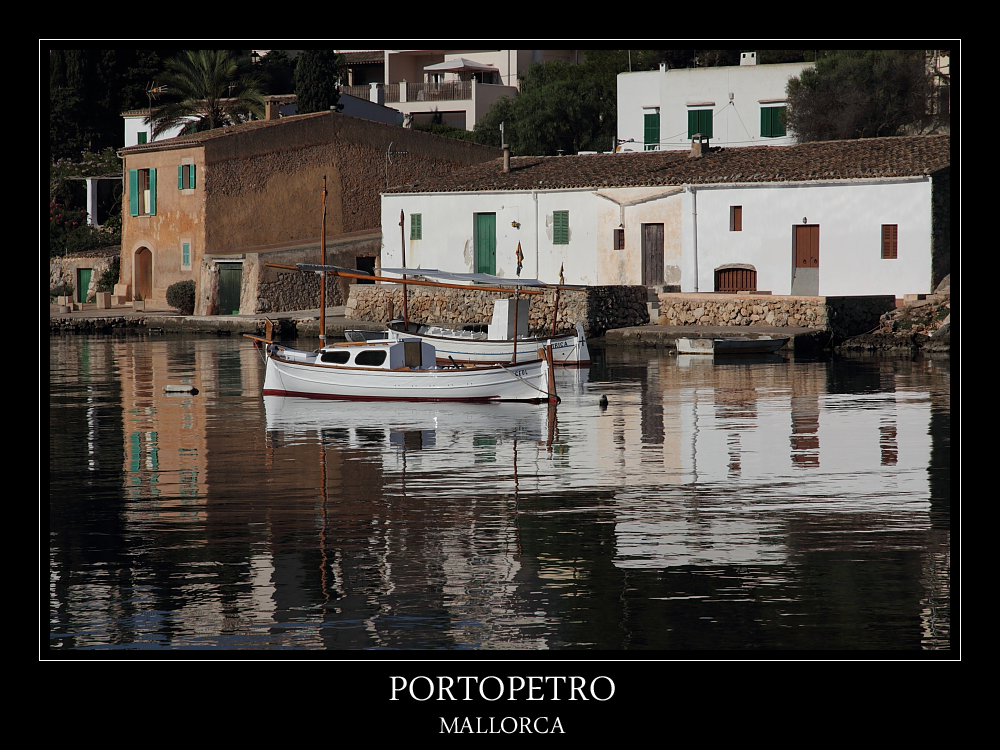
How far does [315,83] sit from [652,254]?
20.9 meters

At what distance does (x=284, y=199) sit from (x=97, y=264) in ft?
32.1

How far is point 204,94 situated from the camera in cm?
6016

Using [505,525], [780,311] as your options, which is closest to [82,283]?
[780,311]

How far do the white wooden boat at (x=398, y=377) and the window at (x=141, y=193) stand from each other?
95.9ft

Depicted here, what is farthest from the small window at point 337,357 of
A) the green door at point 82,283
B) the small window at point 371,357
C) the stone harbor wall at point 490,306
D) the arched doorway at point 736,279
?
the green door at point 82,283

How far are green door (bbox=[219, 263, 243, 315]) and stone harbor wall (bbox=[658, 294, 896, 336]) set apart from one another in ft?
57.1

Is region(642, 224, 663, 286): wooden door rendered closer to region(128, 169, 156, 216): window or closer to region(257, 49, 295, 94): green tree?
region(128, 169, 156, 216): window

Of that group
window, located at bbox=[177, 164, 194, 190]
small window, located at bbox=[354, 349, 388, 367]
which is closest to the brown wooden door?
small window, located at bbox=[354, 349, 388, 367]

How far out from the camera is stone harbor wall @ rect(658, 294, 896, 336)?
40781 millimetres

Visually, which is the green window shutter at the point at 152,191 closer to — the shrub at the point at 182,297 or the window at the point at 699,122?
the shrub at the point at 182,297

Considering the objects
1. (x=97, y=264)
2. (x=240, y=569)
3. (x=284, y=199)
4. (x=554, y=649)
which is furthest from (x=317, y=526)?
(x=97, y=264)

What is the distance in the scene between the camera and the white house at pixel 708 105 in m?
55.2

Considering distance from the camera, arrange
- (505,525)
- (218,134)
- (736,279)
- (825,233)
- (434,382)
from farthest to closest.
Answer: (218,134), (736,279), (825,233), (434,382), (505,525)

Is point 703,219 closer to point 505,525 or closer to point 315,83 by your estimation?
point 315,83
